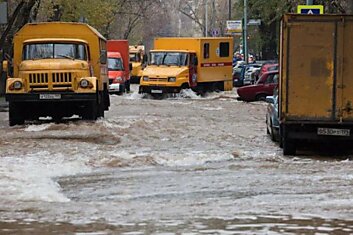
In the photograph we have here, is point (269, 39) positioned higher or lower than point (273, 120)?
higher

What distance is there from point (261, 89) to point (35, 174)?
22065 mm

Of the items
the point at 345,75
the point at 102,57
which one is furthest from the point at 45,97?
the point at 345,75

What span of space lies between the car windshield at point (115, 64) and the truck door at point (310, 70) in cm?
2888

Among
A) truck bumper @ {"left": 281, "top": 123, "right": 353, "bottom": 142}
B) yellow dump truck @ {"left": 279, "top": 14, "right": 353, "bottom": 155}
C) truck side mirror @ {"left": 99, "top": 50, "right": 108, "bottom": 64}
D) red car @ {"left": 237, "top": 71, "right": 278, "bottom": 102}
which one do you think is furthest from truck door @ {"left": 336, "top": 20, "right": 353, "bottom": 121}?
red car @ {"left": 237, "top": 71, "right": 278, "bottom": 102}

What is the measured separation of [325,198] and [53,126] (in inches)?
478

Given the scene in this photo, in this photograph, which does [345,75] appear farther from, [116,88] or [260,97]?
[116,88]

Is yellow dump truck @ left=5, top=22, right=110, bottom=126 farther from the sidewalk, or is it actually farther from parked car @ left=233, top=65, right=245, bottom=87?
parked car @ left=233, top=65, right=245, bottom=87

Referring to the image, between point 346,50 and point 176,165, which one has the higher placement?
point 346,50

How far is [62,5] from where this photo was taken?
45344 mm

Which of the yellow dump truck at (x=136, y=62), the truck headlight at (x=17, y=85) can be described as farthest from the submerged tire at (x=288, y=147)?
the yellow dump truck at (x=136, y=62)

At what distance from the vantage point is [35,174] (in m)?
13.8

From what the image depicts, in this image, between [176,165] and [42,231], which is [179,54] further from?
[42,231]

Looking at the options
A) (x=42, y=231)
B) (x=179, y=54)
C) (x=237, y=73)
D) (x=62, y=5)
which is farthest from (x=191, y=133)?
(x=237, y=73)

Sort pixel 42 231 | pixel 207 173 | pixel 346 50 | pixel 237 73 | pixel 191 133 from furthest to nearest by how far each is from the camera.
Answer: pixel 237 73 → pixel 191 133 → pixel 346 50 → pixel 207 173 → pixel 42 231
